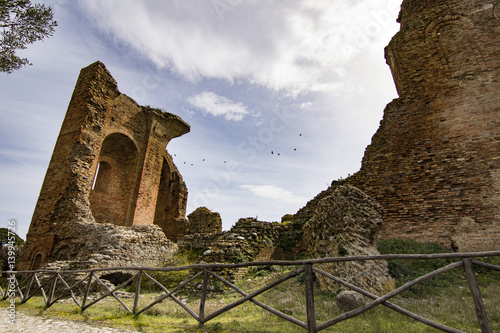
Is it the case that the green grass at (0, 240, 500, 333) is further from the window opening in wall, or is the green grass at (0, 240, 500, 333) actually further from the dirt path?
the window opening in wall

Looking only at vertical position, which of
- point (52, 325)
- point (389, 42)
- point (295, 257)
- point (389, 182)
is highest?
point (389, 42)

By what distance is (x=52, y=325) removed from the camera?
13.2ft

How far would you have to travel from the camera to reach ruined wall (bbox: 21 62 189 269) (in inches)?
404

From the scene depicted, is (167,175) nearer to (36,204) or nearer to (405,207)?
(36,204)

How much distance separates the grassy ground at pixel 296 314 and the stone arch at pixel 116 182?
7842 millimetres

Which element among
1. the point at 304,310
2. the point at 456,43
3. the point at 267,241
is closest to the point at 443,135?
the point at 456,43

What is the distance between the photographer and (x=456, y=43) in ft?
34.8

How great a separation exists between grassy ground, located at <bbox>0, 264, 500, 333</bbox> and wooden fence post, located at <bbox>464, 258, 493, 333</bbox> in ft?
3.50

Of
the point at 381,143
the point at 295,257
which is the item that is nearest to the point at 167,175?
the point at 295,257

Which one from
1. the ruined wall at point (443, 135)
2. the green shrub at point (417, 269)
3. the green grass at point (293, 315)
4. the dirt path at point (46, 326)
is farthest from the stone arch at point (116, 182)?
the green shrub at point (417, 269)

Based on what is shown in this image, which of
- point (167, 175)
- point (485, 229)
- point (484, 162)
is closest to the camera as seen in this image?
point (485, 229)

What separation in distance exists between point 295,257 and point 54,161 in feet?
35.0

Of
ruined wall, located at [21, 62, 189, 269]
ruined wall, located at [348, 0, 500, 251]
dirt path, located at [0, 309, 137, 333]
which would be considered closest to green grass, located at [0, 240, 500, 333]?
dirt path, located at [0, 309, 137, 333]

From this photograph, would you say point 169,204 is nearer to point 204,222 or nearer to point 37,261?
point 204,222
